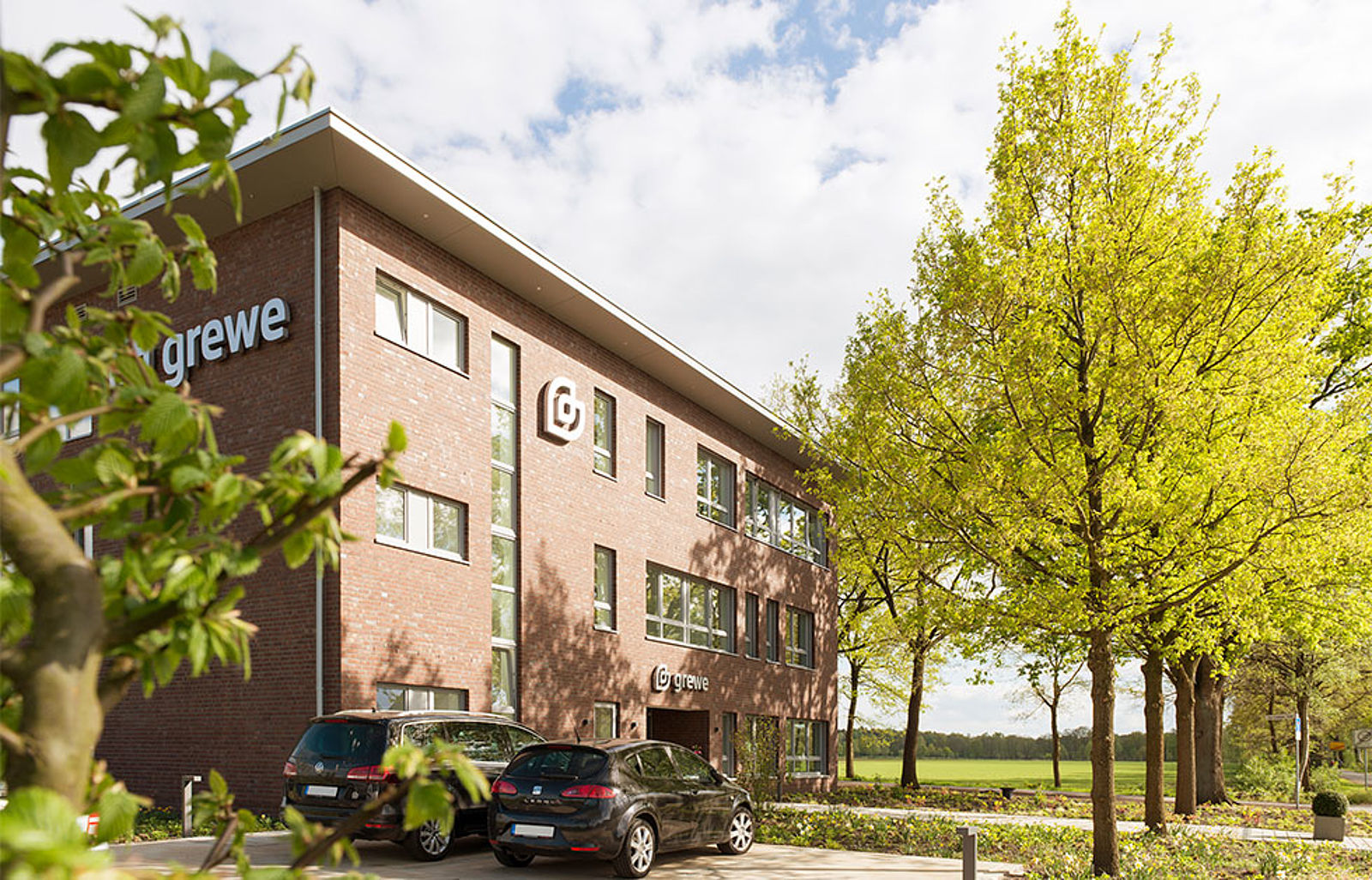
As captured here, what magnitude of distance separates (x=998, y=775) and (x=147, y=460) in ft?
207

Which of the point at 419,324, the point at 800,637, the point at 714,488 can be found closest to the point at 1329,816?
the point at 714,488

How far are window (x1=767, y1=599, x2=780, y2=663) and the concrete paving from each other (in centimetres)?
693

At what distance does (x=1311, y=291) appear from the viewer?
14.0 metres

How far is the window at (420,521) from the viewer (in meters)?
17.9

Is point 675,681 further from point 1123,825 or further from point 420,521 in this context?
point 1123,825

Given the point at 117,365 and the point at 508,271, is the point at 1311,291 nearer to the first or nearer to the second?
the point at 508,271

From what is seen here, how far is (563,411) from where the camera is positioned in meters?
22.7

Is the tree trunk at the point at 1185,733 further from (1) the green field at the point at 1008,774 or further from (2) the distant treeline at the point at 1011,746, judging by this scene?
(2) the distant treeline at the point at 1011,746

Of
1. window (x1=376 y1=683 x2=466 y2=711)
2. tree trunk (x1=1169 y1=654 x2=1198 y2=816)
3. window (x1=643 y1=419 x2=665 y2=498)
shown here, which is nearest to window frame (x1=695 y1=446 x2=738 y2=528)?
window (x1=643 y1=419 x2=665 y2=498)

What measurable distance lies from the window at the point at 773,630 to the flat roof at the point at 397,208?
1111cm

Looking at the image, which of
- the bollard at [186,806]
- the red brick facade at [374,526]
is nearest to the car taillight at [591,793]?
the bollard at [186,806]

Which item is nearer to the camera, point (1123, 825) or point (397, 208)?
point (397, 208)

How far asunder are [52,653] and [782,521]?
33.1 meters

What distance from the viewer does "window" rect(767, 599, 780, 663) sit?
3309 centimetres
